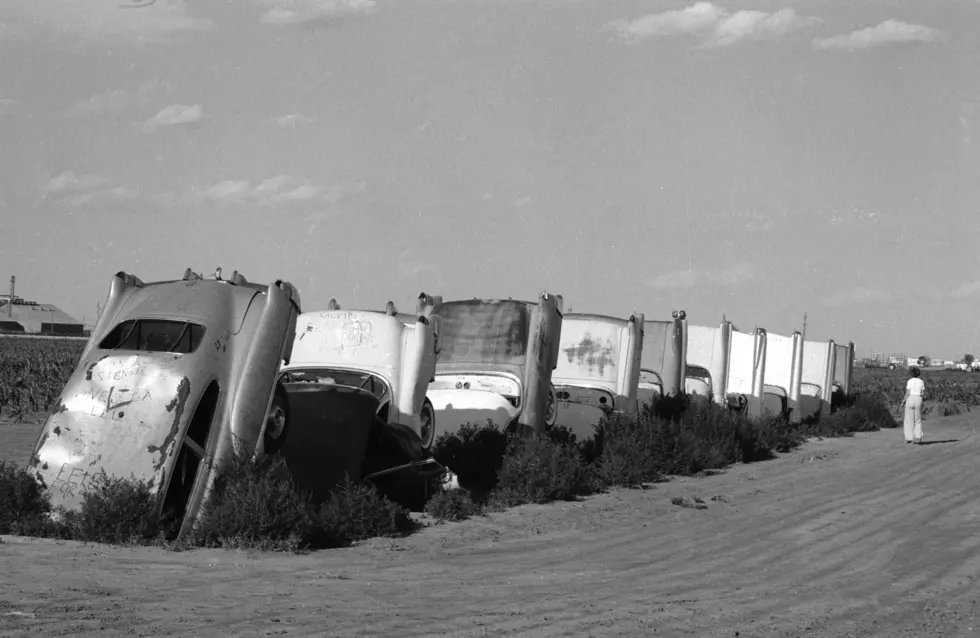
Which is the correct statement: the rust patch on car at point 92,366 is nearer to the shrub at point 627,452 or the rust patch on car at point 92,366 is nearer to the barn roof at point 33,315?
the shrub at point 627,452

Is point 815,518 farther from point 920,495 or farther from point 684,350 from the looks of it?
point 684,350

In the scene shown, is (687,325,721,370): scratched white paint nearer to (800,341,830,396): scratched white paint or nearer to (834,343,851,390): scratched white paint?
(800,341,830,396): scratched white paint

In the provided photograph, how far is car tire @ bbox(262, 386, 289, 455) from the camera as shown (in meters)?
10.3

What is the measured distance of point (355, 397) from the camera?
441 inches

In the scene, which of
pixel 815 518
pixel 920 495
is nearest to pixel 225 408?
pixel 815 518

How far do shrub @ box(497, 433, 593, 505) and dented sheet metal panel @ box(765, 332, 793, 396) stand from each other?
12802 millimetres

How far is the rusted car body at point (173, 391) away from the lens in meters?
9.41

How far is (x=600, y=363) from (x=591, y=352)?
0.24 metres

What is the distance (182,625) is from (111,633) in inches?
16.8

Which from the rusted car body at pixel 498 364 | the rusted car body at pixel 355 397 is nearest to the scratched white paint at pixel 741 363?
the rusted car body at pixel 498 364

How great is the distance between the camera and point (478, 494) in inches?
532

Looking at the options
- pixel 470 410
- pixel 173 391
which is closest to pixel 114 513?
pixel 173 391

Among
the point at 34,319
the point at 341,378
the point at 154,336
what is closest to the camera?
the point at 154,336

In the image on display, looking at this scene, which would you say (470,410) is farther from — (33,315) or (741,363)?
(33,315)
